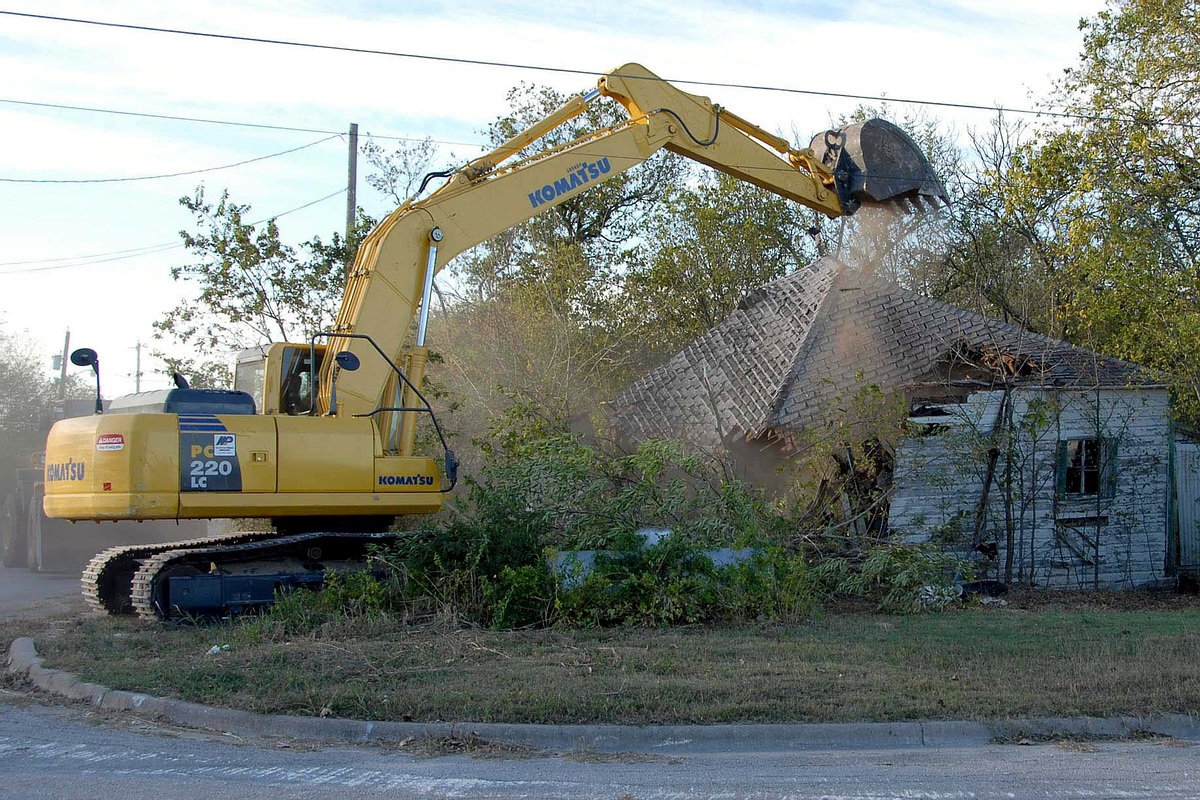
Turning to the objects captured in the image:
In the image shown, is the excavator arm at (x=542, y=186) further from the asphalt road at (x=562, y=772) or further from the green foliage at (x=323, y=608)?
the asphalt road at (x=562, y=772)

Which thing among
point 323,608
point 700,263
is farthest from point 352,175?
point 323,608

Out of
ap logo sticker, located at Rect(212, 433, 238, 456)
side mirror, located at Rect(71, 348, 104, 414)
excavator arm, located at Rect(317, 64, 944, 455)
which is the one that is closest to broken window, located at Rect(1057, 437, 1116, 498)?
excavator arm, located at Rect(317, 64, 944, 455)

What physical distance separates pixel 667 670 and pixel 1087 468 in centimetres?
1030

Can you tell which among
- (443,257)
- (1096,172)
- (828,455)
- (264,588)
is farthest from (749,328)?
(264,588)

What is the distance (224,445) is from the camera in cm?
1095

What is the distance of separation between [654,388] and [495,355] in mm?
3853

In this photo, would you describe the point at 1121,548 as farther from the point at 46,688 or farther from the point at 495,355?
the point at 46,688

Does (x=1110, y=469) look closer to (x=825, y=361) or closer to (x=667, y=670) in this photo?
(x=825, y=361)

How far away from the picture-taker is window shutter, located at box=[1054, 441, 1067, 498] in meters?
15.9

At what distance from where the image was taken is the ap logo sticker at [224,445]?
10922 millimetres

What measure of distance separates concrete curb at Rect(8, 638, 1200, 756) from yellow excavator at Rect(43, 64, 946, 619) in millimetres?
3903

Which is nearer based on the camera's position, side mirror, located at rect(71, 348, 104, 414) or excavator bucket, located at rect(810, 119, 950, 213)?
side mirror, located at rect(71, 348, 104, 414)

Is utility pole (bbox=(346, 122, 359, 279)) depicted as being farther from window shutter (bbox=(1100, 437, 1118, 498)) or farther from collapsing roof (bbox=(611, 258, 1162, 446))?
window shutter (bbox=(1100, 437, 1118, 498))

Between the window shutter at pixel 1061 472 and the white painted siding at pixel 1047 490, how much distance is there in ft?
0.37
